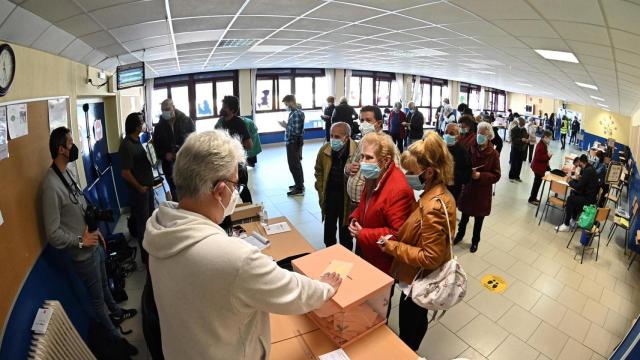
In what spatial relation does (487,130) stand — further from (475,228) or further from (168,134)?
(168,134)

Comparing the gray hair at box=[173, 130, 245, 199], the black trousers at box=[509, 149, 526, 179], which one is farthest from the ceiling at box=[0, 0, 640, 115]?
the black trousers at box=[509, 149, 526, 179]

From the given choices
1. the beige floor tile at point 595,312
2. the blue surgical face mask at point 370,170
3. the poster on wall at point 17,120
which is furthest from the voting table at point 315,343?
the beige floor tile at point 595,312

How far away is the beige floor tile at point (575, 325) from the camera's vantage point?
9.14ft

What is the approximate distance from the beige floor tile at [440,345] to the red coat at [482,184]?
171 centimetres

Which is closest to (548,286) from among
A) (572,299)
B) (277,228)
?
(572,299)

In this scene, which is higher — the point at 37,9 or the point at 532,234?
the point at 37,9

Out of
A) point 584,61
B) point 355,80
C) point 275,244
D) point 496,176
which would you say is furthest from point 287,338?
point 355,80

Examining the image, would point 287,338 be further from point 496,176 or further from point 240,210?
point 496,176

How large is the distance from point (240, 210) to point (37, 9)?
2.06 m

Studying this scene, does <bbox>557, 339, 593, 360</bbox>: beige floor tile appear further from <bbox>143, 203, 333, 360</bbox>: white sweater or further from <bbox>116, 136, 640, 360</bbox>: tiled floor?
<bbox>143, 203, 333, 360</bbox>: white sweater

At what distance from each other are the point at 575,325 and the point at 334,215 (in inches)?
102

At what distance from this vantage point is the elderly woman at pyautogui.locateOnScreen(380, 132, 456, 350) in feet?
5.56

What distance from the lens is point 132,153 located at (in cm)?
348

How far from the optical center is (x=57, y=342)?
179cm
